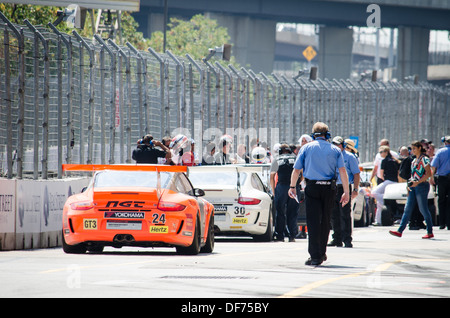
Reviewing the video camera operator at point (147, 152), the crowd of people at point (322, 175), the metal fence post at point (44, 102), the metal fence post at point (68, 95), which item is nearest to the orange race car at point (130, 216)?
the crowd of people at point (322, 175)

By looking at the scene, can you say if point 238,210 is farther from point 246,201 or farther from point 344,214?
point 344,214

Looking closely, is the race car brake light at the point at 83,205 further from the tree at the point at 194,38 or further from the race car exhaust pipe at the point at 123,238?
the tree at the point at 194,38

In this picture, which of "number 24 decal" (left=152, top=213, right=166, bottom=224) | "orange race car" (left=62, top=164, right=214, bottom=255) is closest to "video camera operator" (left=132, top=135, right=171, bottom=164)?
"orange race car" (left=62, top=164, right=214, bottom=255)

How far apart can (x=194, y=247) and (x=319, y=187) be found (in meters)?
2.16

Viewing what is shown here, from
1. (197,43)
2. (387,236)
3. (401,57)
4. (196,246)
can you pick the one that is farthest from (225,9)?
(196,246)

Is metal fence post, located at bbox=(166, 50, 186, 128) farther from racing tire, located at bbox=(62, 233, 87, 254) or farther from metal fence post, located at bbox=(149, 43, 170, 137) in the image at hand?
racing tire, located at bbox=(62, 233, 87, 254)

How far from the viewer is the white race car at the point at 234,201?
65.2 ft

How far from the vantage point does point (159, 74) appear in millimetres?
25266

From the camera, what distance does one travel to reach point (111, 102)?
2228 centimetres

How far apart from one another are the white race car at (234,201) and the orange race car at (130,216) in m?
4.49

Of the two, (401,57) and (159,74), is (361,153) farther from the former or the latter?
(401,57)

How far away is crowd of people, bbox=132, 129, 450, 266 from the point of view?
46.0ft

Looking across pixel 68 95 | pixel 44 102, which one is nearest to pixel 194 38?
pixel 68 95

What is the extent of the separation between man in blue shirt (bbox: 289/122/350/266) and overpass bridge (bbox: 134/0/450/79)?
63.4 meters
